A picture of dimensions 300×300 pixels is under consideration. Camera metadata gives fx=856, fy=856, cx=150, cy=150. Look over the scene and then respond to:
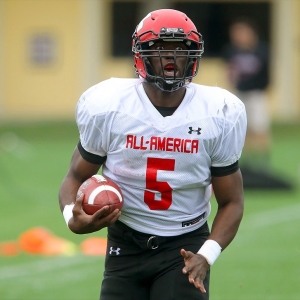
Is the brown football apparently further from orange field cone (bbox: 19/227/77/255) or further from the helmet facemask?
orange field cone (bbox: 19/227/77/255)

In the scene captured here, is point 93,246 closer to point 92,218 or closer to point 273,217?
point 273,217

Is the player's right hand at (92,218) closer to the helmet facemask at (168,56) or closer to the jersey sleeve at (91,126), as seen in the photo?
the jersey sleeve at (91,126)

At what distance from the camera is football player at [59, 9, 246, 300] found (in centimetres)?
427

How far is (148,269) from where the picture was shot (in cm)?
437

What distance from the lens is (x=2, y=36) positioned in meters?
24.1

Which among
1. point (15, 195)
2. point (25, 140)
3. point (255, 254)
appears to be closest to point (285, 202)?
point (255, 254)

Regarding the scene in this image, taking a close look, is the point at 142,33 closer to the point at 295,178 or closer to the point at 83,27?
the point at 295,178

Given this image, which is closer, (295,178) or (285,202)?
(285,202)

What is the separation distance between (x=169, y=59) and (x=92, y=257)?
4.34 metres

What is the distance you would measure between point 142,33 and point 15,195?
8.18 metres

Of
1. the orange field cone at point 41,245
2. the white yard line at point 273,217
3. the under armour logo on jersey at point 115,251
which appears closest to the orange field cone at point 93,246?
the orange field cone at point 41,245

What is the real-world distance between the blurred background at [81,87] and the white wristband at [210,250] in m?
4.50

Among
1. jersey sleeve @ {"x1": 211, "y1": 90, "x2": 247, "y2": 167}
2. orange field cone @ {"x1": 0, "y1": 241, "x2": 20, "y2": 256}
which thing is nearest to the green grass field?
orange field cone @ {"x1": 0, "y1": 241, "x2": 20, "y2": 256}

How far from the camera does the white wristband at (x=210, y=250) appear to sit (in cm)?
424
